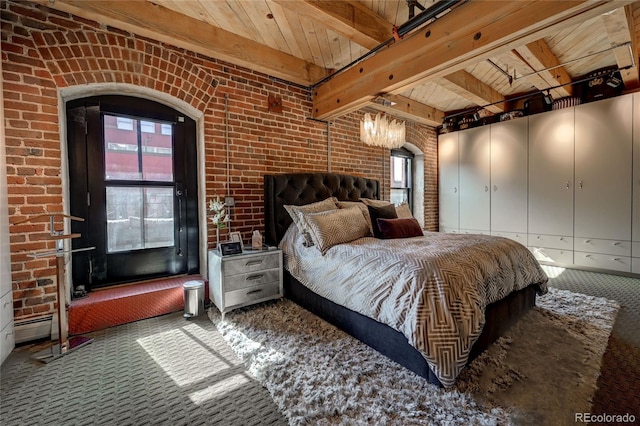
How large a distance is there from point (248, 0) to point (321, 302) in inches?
109

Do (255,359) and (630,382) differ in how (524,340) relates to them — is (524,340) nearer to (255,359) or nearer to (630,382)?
(630,382)

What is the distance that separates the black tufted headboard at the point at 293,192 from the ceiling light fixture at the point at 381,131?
0.77 m

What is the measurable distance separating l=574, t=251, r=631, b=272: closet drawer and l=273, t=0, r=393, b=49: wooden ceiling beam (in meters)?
4.25

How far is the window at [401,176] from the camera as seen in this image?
17.3 feet

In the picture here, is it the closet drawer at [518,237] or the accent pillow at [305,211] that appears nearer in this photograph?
the accent pillow at [305,211]

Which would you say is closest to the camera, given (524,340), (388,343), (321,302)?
(388,343)

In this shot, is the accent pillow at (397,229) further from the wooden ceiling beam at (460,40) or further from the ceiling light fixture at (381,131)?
the wooden ceiling beam at (460,40)

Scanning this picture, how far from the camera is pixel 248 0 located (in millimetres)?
2316

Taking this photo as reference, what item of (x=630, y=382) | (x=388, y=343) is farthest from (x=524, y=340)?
(x=388, y=343)

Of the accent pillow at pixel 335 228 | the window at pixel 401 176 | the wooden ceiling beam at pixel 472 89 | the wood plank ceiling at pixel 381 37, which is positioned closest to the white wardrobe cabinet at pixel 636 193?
Answer: the wood plank ceiling at pixel 381 37

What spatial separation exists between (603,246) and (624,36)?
2.75 metres

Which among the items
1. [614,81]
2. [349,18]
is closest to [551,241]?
[614,81]

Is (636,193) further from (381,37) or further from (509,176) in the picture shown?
(381,37)

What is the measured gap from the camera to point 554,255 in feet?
14.0
